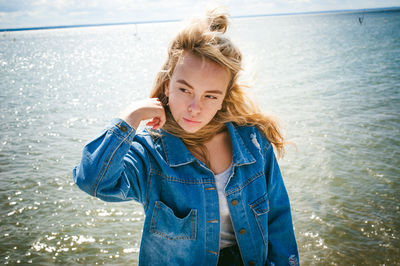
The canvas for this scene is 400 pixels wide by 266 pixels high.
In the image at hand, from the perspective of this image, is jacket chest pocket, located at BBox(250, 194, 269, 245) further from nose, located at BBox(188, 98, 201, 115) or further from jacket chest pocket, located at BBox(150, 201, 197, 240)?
nose, located at BBox(188, 98, 201, 115)

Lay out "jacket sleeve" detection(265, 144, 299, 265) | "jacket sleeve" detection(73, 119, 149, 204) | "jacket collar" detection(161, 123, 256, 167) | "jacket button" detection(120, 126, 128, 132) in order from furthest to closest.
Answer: "jacket sleeve" detection(265, 144, 299, 265) → "jacket collar" detection(161, 123, 256, 167) → "jacket button" detection(120, 126, 128, 132) → "jacket sleeve" detection(73, 119, 149, 204)

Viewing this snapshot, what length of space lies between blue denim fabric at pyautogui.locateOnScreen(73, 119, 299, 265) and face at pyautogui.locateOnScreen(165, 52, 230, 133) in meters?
0.21

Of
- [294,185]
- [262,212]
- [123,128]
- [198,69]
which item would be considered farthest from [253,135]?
[294,185]

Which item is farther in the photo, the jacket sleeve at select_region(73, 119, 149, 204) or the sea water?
the sea water

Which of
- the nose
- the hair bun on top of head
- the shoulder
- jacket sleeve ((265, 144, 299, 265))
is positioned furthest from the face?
jacket sleeve ((265, 144, 299, 265))

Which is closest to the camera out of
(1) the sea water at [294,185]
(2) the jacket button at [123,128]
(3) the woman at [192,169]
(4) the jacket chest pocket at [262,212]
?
(2) the jacket button at [123,128]

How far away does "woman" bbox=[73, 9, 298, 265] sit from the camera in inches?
71.0

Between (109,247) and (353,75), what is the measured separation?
1486cm

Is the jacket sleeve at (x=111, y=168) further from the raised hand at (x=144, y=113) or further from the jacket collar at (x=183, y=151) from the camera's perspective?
the jacket collar at (x=183, y=151)

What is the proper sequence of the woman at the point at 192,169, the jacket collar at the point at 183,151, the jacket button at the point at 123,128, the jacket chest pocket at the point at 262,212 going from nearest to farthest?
1. the jacket button at the point at 123,128
2. the woman at the point at 192,169
3. the jacket collar at the point at 183,151
4. the jacket chest pocket at the point at 262,212

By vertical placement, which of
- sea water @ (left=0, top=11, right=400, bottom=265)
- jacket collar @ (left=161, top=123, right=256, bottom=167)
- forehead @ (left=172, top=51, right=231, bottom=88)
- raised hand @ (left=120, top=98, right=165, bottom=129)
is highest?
forehead @ (left=172, top=51, right=231, bottom=88)

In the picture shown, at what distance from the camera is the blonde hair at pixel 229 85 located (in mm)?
1880

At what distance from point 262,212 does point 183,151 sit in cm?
74

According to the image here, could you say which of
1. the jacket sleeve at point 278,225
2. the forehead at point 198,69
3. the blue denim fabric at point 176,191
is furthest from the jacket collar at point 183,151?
the forehead at point 198,69
